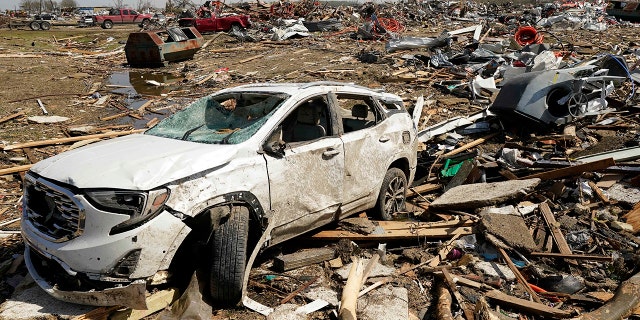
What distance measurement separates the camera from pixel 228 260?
3.87 meters

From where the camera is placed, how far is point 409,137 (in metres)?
6.40

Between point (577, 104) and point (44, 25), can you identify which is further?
point (44, 25)

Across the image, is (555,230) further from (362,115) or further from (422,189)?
(362,115)

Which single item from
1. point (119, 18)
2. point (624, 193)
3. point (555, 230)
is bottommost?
point (119, 18)

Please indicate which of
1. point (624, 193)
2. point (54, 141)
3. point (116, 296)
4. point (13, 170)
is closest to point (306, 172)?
point (116, 296)

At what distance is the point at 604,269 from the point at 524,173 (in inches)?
102

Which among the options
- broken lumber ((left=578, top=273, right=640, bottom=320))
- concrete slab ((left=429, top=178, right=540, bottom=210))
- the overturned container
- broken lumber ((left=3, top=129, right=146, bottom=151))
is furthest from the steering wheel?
the overturned container

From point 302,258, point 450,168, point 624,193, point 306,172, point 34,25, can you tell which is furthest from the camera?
point 34,25

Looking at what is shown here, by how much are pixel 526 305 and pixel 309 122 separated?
270cm

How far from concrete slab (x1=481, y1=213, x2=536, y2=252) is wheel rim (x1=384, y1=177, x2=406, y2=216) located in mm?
1137

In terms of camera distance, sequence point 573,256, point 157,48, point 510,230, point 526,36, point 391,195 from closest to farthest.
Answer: point 573,256, point 510,230, point 391,195, point 526,36, point 157,48

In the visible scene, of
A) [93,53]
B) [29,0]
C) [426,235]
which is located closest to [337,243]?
[426,235]

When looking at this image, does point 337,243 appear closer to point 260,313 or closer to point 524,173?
point 260,313

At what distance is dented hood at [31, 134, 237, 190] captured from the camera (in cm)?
362
